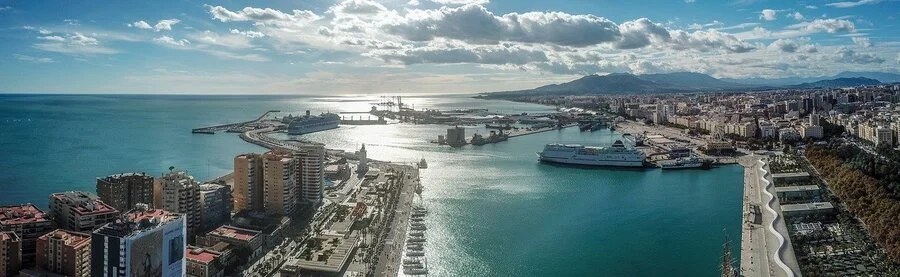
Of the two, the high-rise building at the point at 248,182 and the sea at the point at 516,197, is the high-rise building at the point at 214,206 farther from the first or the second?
the sea at the point at 516,197

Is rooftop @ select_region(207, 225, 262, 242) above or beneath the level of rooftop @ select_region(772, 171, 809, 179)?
beneath

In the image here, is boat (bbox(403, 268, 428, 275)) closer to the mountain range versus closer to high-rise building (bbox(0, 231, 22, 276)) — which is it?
high-rise building (bbox(0, 231, 22, 276))

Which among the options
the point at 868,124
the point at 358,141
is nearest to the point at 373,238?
the point at 358,141

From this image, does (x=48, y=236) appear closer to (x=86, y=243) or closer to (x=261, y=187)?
(x=86, y=243)

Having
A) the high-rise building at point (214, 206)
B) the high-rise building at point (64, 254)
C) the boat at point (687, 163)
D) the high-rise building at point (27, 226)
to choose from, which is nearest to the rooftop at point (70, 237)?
the high-rise building at point (64, 254)

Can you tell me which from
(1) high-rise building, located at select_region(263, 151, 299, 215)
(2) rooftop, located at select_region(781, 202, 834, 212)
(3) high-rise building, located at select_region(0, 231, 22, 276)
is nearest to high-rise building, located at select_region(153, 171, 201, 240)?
(1) high-rise building, located at select_region(263, 151, 299, 215)

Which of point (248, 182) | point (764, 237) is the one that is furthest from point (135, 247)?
point (764, 237)
